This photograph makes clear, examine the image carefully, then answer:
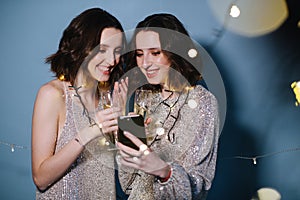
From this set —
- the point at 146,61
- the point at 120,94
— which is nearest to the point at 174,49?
the point at 146,61

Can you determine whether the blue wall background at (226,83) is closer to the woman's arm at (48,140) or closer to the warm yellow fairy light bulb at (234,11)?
the warm yellow fairy light bulb at (234,11)

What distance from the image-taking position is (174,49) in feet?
4.00

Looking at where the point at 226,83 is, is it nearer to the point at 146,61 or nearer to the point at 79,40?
the point at 146,61

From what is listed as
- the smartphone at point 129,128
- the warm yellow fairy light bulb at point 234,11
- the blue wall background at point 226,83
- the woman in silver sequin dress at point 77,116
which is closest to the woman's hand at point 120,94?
the woman in silver sequin dress at point 77,116

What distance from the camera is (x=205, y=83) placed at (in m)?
1.63

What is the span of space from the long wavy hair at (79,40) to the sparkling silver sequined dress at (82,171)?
A: 0.25ft

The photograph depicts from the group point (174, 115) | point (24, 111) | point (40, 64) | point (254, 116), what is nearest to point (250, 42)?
point (254, 116)

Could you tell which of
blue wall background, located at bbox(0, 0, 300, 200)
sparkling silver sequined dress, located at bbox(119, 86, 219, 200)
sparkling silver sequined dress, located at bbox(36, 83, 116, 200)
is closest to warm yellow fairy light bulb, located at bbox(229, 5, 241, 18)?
blue wall background, located at bbox(0, 0, 300, 200)

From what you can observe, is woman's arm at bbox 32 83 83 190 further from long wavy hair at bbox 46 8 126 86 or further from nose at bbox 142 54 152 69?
nose at bbox 142 54 152 69

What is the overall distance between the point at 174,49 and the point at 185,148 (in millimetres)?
274

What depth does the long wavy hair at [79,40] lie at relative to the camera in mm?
1210

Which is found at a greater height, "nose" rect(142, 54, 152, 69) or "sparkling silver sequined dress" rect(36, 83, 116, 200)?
"nose" rect(142, 54, 152, 69)

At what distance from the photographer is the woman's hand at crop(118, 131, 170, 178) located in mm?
1003

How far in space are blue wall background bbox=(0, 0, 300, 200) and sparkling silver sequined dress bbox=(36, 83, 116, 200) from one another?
1.56ft
